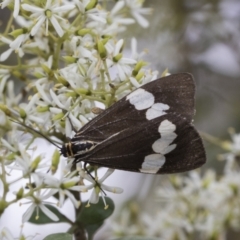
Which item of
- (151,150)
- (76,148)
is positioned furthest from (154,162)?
(76,148)

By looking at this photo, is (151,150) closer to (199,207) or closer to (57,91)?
(57,91)

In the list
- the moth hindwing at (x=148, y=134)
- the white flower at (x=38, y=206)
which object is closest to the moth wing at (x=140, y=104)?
the moth hindwing at (x=148, y=134)

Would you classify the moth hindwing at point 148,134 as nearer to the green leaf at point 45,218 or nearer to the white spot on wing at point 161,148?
the white spot on wing at point 161,148

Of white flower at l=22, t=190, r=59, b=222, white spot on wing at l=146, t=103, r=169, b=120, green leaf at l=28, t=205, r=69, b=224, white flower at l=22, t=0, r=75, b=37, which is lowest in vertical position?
green leaf at l=28, t=205, r=69, b=224

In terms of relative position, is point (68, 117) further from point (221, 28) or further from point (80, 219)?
point (221, 28)

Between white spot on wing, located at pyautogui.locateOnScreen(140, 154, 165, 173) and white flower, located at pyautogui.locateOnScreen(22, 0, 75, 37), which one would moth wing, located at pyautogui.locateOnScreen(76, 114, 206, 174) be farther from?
white flower, located at pyautogui.locateOnScreen(22, 0, 75, 37)

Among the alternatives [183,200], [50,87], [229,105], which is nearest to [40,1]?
[50,87]

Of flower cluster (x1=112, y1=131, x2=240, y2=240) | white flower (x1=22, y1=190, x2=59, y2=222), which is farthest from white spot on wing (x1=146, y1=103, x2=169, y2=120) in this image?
flower cluster (x1=112, y1=131, x2=240, y2=240)
